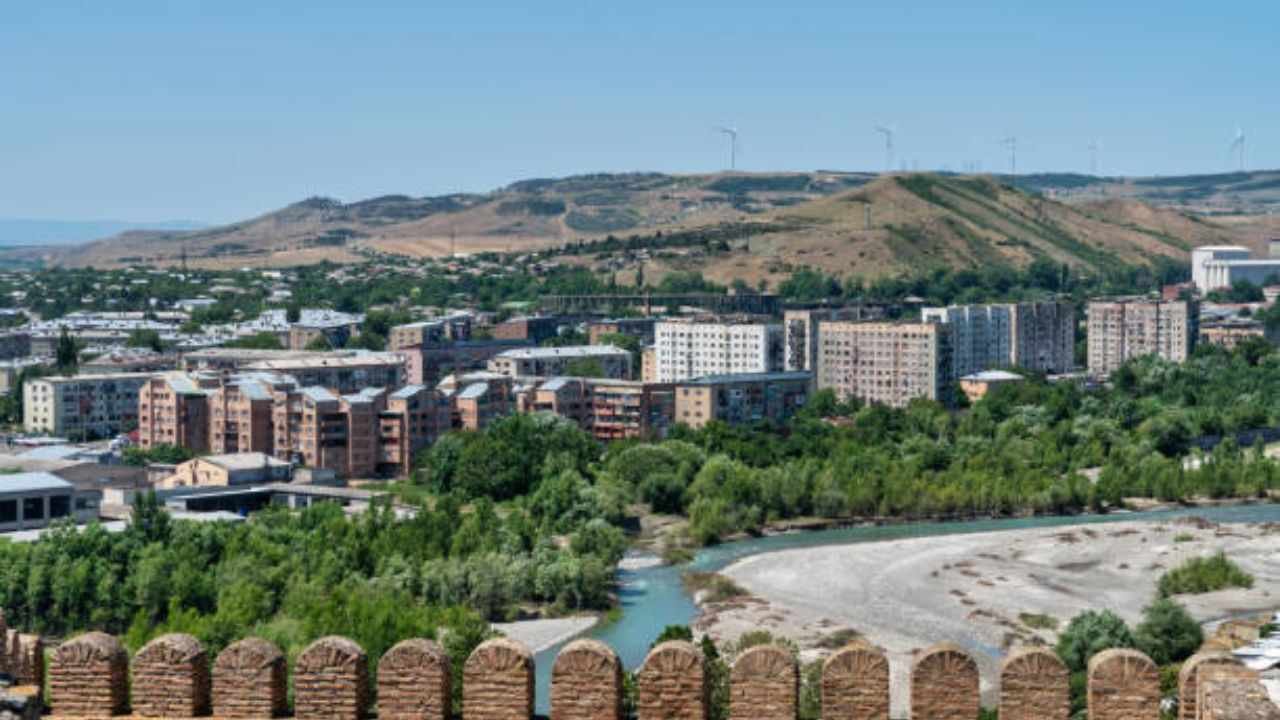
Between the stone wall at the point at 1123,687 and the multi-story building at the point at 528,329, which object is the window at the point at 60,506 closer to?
the stone wall at the point at 1123,687

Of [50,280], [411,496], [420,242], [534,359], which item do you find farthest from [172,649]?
[420,242]

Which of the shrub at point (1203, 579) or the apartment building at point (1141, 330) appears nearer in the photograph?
the shrub at point (1203, 579)

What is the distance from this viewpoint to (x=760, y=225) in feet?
329

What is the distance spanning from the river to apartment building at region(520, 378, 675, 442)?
1115 centimetres

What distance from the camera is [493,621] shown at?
1042 inches

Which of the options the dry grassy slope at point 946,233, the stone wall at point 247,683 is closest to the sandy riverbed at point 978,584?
the stone wall at point 247,683

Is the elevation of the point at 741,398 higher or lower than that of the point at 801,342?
lower

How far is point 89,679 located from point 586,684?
55.0 inches

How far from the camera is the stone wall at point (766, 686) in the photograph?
5094 mm

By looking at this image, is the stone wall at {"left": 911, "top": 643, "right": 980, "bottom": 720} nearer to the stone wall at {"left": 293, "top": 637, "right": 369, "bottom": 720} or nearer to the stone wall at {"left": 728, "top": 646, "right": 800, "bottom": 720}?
the stone wall at {"left": 728, "top": 646, "right": 800, "bottom": 720}

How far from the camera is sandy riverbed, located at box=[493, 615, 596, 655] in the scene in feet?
81.0

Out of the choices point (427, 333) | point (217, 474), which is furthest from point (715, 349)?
point (217, 474)

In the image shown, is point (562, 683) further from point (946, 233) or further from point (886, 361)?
point (946, 233)

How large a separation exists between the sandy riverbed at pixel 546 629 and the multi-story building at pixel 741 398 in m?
18.7
